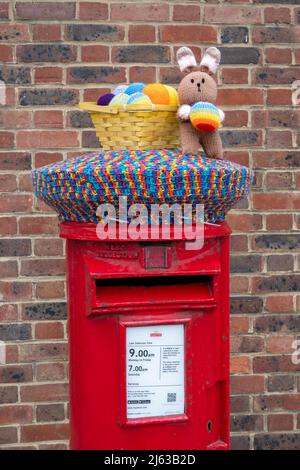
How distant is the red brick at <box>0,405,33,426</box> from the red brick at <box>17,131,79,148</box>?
108 centimetres

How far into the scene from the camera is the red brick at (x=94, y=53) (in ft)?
9.78

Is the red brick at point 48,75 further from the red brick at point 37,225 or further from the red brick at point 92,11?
the red brick at point 37,225

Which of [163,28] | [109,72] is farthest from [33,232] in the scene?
[163,28]

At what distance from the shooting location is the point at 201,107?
2.14m

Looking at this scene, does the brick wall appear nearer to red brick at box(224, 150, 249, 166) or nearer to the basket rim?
red brick at box(224, 150, 249, 166)

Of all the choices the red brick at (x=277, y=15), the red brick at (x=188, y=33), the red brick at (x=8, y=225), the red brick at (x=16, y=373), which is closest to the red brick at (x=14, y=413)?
the red brick at (x=16, y=373)

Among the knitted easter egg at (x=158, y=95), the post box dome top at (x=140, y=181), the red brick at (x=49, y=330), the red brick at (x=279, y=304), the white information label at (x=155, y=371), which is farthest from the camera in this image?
the red brick at (x=279, y=304)

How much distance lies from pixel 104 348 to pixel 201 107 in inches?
29.6

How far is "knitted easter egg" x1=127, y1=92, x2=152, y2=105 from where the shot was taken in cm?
217

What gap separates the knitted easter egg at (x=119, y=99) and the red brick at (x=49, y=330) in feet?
3.76

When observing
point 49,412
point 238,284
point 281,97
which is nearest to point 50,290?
point 49,412

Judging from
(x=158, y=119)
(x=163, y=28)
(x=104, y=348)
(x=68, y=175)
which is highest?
(x=163, y=28)
